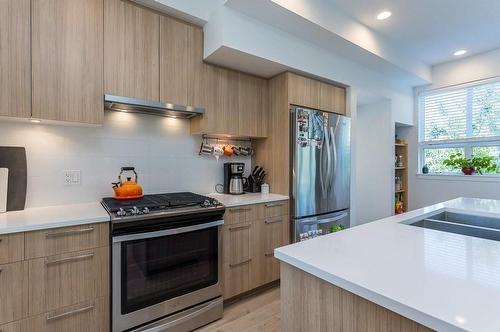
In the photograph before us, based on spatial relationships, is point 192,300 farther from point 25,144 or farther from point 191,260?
point 25,144

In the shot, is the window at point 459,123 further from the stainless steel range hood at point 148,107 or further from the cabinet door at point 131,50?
the cabinet door at point 131,50

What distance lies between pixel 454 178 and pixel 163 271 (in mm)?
4258

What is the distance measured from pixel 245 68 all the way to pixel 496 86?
146 inches

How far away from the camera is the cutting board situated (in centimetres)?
171

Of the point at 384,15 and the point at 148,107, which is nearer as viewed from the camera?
the point at 148,107

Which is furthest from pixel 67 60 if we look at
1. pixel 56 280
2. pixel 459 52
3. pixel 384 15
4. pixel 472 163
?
pixel 472 163

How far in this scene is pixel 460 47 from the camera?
3.39 meters

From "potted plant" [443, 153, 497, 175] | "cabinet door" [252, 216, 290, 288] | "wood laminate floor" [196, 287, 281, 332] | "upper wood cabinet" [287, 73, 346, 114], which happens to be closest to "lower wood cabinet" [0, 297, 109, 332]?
"wood laminate floor" [196, 287, 281, 332]

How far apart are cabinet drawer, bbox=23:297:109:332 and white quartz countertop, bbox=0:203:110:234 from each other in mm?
516

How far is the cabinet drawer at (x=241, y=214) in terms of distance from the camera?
212 centimetres

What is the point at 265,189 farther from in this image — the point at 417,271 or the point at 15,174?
the point at 15,174

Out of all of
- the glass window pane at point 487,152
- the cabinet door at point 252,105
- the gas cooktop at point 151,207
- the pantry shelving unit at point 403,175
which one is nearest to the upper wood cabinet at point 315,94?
the cabinet door at point 252,105

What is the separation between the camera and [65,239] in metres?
1.46

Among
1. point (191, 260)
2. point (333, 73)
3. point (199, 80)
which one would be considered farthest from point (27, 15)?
point (333, 73)
